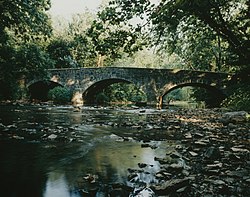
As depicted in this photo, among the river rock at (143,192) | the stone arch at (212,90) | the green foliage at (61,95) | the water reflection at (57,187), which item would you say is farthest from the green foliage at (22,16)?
the green foliage at (61,95)

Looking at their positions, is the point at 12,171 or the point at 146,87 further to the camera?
the point at 146,87

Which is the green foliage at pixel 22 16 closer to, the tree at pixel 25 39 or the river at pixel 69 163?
the tree at pixel 25 39

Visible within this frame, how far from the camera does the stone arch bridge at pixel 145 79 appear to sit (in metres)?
28.3

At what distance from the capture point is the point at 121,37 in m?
7.09

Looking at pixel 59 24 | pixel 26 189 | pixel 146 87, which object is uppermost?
pixel 59 24

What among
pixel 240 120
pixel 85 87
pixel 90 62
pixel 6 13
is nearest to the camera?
pixel 6 13

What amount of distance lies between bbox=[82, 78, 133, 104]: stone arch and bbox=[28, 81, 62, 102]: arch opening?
3.74m

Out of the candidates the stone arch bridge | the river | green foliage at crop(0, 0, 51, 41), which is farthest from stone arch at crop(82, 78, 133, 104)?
the river

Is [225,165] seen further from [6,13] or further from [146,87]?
[146,87]

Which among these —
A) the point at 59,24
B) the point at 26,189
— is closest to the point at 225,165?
the point at 26,189

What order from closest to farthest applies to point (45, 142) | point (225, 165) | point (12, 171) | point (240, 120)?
point (12, 171), point (225, 165), point (45, 142), point (240, 120)

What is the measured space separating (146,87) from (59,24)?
3942cm

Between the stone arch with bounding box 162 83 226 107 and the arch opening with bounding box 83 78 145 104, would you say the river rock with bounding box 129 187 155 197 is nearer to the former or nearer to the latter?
the stone arch with bounding box 162 83 226 107

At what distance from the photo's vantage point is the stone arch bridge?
2834 cm
